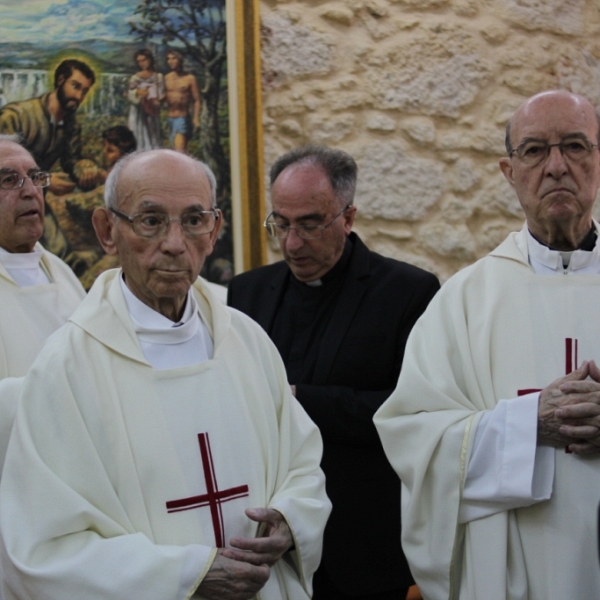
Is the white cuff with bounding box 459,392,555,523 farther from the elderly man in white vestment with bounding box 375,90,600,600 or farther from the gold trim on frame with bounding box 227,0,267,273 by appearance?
the gold trim on frame with bounding box 227,0,267,273

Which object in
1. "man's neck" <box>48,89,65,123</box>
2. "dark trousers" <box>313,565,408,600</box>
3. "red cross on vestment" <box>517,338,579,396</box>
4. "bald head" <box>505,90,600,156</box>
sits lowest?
"dark trousers" <box>313,565,408,600</box>

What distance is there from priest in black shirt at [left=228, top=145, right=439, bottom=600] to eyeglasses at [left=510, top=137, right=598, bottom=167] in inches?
34.8

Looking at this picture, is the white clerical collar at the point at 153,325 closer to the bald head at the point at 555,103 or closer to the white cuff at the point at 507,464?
the white cuff at the point at 507,464

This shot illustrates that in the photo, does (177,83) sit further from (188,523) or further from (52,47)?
(188,523)

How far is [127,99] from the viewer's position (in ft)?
16.8

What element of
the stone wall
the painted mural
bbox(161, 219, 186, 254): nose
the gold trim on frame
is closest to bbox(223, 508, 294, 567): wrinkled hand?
bbox(161, 219, 186, 254): nose

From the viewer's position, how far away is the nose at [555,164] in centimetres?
308

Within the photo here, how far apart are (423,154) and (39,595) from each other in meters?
4.03

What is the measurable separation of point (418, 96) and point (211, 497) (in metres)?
3.72

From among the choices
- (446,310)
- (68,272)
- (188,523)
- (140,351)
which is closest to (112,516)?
(188,523)

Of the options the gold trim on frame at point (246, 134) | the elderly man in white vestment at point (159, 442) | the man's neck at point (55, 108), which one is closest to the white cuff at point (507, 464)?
the elderly man in white vestment at point (159, 442)

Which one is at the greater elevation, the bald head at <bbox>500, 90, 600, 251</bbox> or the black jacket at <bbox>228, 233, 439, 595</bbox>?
the bald head at <bbox>500, 90, 600, 251</bbox>

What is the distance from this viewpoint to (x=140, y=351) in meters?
2.72

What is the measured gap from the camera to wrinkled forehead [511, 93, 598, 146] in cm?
314
